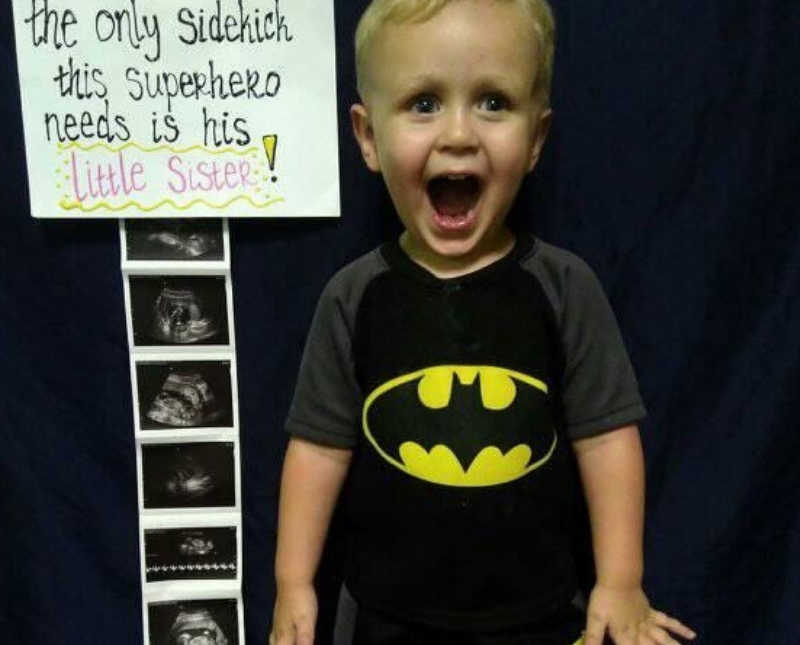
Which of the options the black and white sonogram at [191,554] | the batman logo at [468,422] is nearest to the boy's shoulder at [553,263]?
the batman logo at [468,422]

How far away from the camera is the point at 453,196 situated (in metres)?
0.82

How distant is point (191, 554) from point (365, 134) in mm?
505

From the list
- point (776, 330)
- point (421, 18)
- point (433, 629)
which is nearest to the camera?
point (421, 18)

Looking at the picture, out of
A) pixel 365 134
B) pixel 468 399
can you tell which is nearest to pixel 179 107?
pixel 365 134

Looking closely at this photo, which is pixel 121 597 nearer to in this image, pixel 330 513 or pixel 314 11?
pixel 330 513

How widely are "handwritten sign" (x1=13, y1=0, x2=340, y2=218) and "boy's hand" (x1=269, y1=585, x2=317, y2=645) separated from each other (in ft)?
1.25

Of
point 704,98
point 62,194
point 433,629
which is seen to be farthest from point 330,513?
point 704,98

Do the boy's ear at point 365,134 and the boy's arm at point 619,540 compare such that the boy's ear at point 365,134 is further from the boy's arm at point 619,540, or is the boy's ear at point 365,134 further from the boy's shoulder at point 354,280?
the boy's arm at point 619,540

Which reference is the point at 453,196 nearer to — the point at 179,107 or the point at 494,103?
the point at 494,103

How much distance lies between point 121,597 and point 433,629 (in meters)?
0.39

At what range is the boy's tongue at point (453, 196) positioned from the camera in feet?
2.66

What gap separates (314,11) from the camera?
2.90ft

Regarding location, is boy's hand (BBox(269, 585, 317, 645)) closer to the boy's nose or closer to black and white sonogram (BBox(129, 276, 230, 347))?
black and white sonogram (BBox(129, 276, 230, 347))

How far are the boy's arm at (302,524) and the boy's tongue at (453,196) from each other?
26cm
